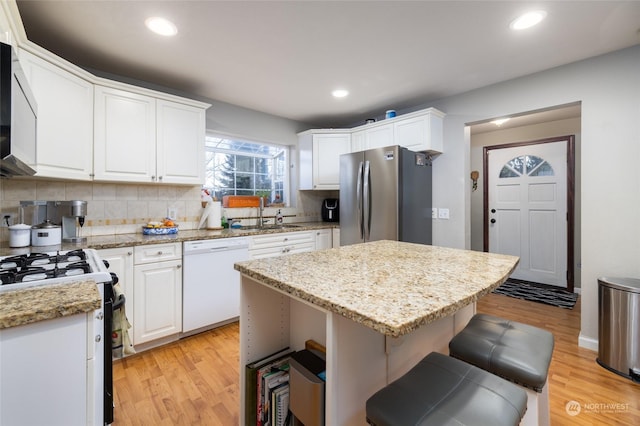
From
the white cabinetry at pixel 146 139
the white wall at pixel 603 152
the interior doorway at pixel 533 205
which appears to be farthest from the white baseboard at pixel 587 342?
the white cabinetry at pixel 146 139

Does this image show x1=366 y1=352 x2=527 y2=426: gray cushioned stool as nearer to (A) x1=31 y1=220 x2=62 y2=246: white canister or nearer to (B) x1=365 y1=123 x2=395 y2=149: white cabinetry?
(A) x1=31 y1=220 x2=62 y2=246: white canister

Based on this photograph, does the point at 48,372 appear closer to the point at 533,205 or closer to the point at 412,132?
the point at 412,132

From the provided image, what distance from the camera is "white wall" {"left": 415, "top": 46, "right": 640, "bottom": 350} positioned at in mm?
2068

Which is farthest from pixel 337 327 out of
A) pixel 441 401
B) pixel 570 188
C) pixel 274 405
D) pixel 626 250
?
pixel 570 188

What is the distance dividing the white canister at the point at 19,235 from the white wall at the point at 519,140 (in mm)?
5194

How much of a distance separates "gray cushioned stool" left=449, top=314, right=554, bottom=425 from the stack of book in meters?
0.73

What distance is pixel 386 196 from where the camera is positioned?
9.32ft

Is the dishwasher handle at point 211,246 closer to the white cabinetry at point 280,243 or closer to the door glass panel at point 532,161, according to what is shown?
the white cabinetry at point 280,243

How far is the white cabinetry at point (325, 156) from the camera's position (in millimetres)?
3693

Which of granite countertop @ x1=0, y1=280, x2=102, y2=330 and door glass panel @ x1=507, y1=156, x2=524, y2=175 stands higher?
door glass panel @ x1=507, y1=156, x2=524, y2=175

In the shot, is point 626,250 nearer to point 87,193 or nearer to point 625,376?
point 625,376

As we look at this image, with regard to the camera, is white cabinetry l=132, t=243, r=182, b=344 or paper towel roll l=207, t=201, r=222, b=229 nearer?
white cabinetry l=132, t=243, r=182, b=344

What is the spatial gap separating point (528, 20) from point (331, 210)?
9.01 ft

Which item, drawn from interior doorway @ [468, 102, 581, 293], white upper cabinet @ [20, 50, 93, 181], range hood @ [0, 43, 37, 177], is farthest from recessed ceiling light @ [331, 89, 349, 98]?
range hood @ [0, 43, 37, 177]
